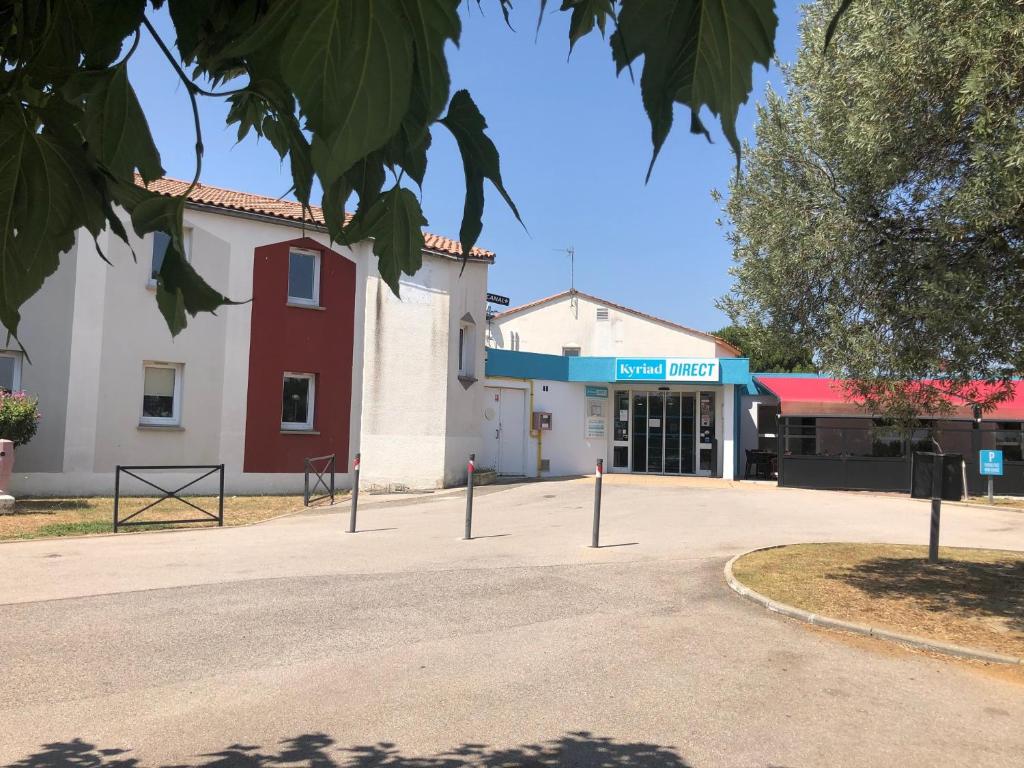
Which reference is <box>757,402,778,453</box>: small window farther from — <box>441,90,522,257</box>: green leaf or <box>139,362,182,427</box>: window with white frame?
<box>441,90,522,257</box>: green leaf

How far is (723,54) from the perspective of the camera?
0.85m

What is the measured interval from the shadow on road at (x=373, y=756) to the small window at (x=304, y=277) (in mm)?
15864

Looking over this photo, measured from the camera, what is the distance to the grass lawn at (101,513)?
11875mm

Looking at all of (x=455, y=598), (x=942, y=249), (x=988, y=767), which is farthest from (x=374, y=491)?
(x=988, y=767)

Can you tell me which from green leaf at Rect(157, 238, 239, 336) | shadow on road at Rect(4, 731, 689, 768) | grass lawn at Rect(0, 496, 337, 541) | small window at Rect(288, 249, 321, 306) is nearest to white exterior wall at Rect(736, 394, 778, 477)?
small window at Rect(288, 249, 321, 306)

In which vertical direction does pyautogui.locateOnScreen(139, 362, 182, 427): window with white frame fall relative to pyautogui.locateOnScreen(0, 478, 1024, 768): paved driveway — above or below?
above

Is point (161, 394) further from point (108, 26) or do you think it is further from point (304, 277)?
point (108, 26)

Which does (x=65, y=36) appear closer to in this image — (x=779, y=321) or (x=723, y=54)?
(x=723, y=54)

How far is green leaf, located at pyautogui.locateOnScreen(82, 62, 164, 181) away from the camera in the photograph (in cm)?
129

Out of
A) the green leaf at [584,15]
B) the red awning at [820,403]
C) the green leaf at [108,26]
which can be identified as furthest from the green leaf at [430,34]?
the red awning at [820,403]

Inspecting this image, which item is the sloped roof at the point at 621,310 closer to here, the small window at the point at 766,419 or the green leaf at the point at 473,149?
the small window at the point at 766,419

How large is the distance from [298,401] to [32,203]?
61.4 ft

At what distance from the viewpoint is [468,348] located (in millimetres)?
21781

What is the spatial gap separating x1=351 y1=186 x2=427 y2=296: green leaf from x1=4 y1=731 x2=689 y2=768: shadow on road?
134 inches
